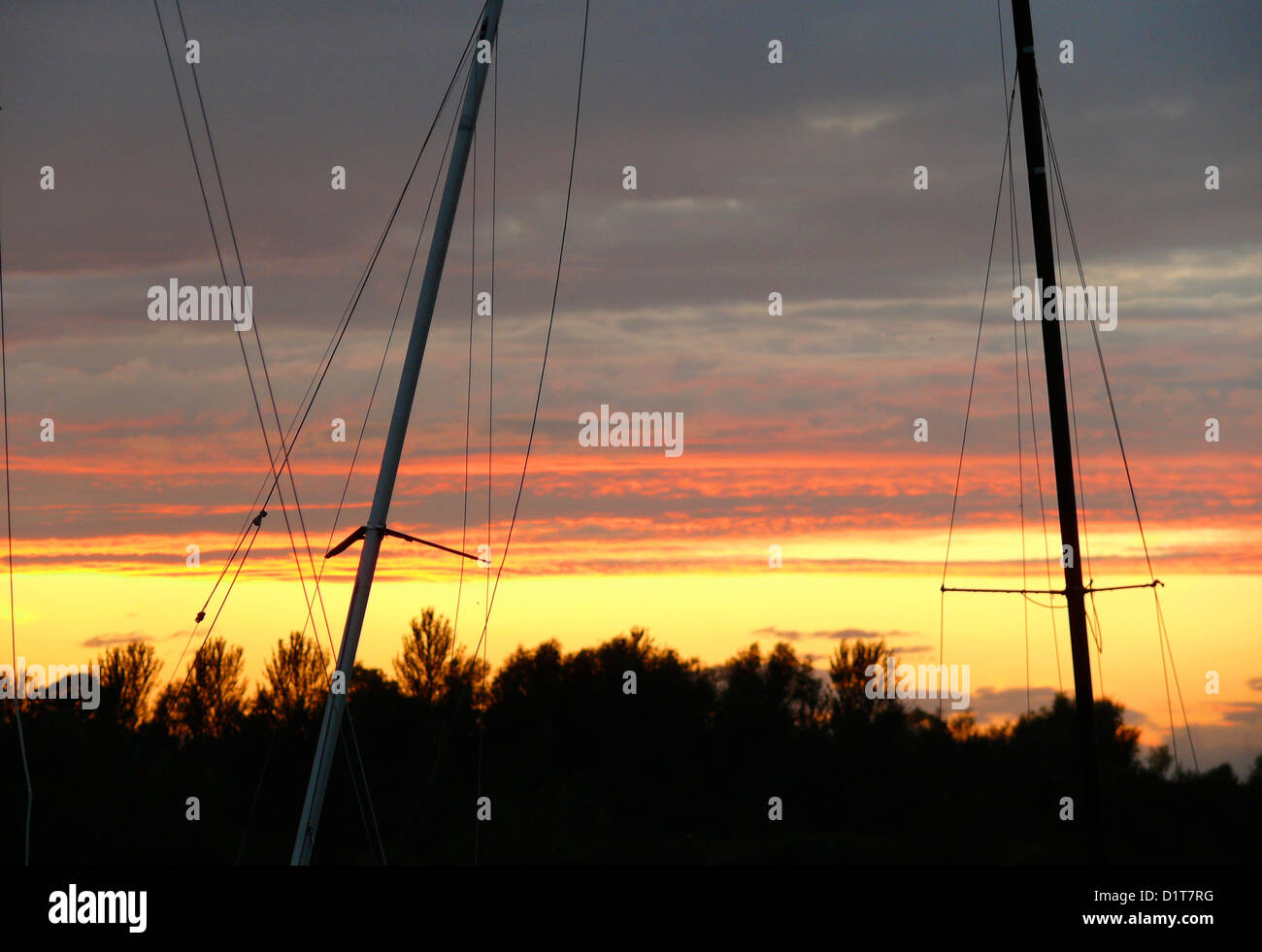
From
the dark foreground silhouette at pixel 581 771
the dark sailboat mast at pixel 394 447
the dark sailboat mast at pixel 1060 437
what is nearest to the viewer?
the dark sailboat mast at pixel 394 447

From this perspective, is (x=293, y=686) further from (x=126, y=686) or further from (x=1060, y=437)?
(x=1060, y=437)

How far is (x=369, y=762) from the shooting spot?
2530 inches

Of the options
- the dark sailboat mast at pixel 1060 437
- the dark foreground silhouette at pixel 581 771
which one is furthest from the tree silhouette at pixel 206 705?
the dark sailboat mast at pixel 1060 437

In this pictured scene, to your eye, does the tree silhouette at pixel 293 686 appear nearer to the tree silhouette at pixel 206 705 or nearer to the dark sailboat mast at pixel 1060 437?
the tree silhouette at pixel 206 705

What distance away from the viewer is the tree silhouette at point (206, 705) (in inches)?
2689

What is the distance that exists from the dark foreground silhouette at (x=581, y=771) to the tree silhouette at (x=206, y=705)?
0.43ft

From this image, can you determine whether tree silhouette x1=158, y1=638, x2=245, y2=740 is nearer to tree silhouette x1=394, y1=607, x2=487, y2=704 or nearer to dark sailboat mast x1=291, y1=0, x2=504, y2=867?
tree silhouette x1=394, y1=607, x2=487, y2=704

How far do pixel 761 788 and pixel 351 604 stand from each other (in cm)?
5495

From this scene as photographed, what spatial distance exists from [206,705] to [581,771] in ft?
61.4

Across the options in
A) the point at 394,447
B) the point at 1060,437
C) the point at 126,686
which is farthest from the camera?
the point at 126,686

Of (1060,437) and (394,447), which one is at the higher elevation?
(1060,437)

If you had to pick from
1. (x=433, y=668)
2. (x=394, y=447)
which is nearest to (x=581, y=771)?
(x=433, y=668)

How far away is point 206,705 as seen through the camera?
2744 inches
